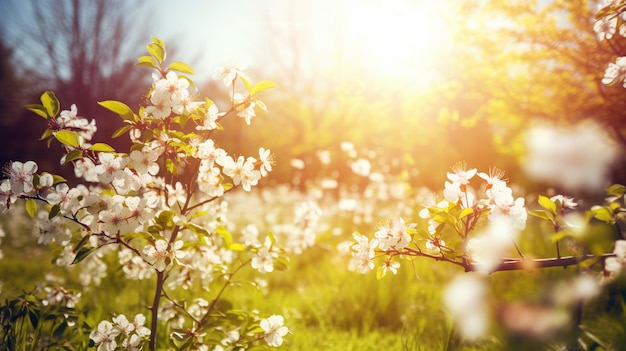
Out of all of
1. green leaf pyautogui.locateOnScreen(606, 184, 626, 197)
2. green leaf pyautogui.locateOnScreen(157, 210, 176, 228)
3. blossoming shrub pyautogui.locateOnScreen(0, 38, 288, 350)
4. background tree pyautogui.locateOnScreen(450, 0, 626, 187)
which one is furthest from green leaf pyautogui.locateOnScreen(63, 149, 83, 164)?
background tree pyautogui.locateOnScreen(450, 0, 626, 187)

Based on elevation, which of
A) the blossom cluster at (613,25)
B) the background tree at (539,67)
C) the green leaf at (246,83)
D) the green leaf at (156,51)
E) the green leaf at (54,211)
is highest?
the background tree at (539,67)

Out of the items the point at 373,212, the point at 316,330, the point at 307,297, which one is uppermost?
the point at 373,212

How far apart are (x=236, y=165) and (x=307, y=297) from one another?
2.41 m

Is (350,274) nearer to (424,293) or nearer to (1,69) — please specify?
(424,293)

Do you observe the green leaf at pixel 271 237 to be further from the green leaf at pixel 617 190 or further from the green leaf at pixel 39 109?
the green leaf at pixel 617 190

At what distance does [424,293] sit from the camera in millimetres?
3578

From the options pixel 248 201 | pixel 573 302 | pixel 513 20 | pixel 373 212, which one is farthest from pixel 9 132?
pixel 573 302

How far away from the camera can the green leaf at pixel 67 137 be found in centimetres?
175

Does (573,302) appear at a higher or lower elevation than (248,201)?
lower

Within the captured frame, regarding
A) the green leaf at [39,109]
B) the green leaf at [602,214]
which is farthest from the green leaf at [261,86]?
→ the green leaf at [602,214]

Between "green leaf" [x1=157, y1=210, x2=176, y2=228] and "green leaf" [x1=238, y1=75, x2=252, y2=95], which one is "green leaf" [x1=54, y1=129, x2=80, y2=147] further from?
"green leaf" [x1=238, y1=75, x2=252, y2=95]

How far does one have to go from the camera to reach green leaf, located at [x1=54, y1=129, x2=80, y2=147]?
68.7 inches

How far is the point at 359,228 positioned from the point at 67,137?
4.94 m

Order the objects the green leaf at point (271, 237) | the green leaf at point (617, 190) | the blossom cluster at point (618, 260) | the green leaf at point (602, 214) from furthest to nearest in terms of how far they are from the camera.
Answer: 1. the green leaf at point (271, 237)
2. the green leaf at point (617, 190)
3. the green leaf at point (602, 214)
4. the blossom cluster at point (618, 260)
